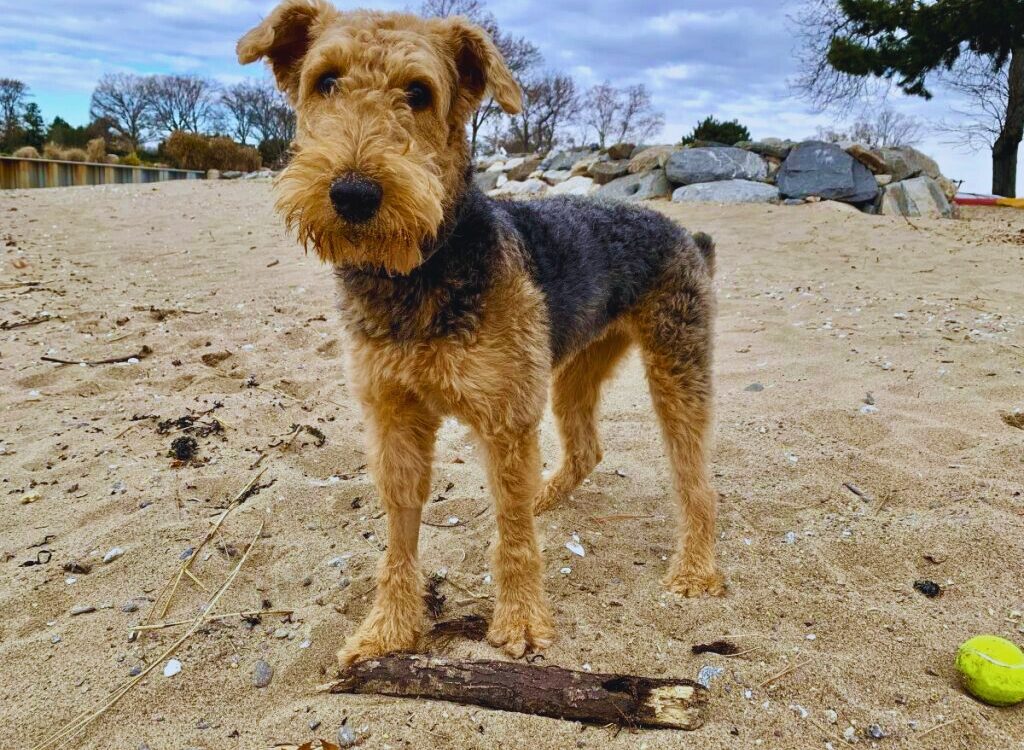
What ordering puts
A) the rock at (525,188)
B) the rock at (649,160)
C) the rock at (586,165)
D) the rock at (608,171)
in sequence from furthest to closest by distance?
the rock at (586,165), the rock at (525,188), the rock at (608,171), the rock at (649,160)

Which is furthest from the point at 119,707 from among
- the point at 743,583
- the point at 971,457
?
the point at 971,457

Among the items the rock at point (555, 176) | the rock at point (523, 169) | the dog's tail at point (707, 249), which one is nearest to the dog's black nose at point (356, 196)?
the dog's tail at point (707, 249)

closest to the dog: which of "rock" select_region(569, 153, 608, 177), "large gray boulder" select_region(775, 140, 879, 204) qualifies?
"large gray boulder" select_region(775, 140, 879, 204)

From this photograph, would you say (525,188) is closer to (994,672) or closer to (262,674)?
(262,674)

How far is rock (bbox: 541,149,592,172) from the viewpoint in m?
22.2

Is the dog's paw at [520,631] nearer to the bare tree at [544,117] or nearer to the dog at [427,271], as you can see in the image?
the dog at [427,271]

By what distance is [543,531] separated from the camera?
3.93 metres

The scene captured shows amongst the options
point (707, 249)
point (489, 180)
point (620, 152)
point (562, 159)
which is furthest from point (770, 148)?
point (707, 249)

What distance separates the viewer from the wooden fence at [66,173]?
75.9 feet

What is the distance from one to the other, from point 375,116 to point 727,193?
14.2 meters

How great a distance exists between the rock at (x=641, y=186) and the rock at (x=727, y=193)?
0.76 m

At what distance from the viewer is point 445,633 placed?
3066 mm

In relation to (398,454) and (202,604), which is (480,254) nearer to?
(398,454)

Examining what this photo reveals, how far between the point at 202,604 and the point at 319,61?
233 cm
